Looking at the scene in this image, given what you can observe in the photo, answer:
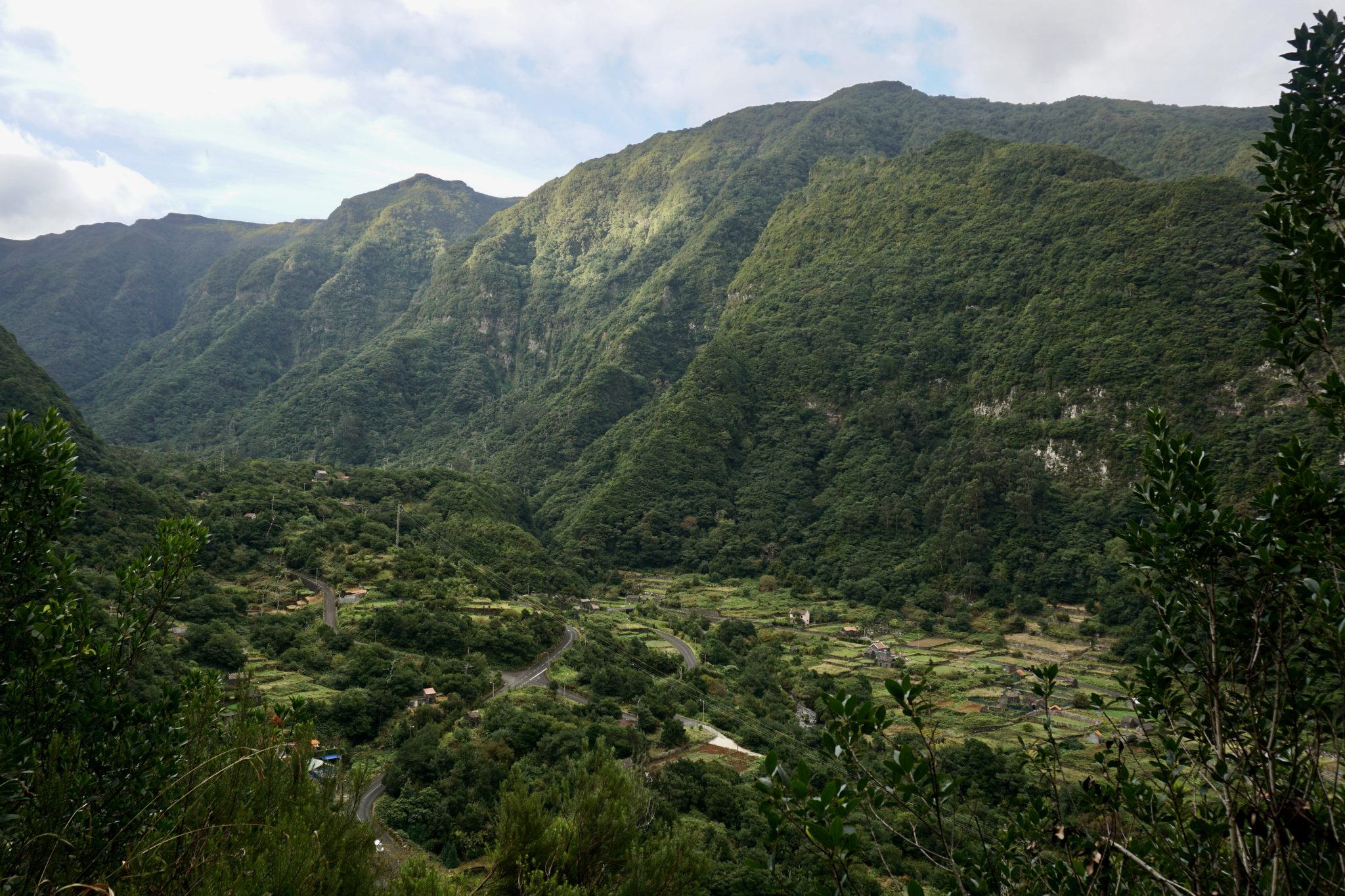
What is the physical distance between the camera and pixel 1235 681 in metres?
3.71

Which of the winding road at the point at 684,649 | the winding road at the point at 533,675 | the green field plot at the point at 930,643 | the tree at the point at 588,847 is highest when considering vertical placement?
the tree at the point at 588,847

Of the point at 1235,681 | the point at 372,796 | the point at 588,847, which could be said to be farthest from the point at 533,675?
the point at 1235,681

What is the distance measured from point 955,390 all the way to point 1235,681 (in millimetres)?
107376

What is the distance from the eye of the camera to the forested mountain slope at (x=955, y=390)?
7538cm

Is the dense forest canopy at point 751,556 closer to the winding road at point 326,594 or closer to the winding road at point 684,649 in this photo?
the winding road at point 326,594

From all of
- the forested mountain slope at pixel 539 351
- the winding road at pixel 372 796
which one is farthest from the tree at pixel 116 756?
the forested mountain slope at pixel 539 351

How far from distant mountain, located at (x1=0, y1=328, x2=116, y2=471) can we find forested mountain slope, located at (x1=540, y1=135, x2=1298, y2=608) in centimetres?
4869

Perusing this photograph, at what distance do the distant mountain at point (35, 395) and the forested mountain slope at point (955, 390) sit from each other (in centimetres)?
4869

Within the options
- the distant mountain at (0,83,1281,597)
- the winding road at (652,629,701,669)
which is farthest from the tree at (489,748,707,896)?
the distant mountain at (0,83,1281,597)

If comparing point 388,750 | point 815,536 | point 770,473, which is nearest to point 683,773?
point 388,750

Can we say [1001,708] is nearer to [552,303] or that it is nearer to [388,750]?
[388,750]

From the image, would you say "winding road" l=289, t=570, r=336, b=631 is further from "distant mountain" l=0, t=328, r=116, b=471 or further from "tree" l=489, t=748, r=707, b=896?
"tree" l=489, t=748, r=707, b=896

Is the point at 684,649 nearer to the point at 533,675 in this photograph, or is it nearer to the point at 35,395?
the point at 533,675

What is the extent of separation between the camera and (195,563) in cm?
631
